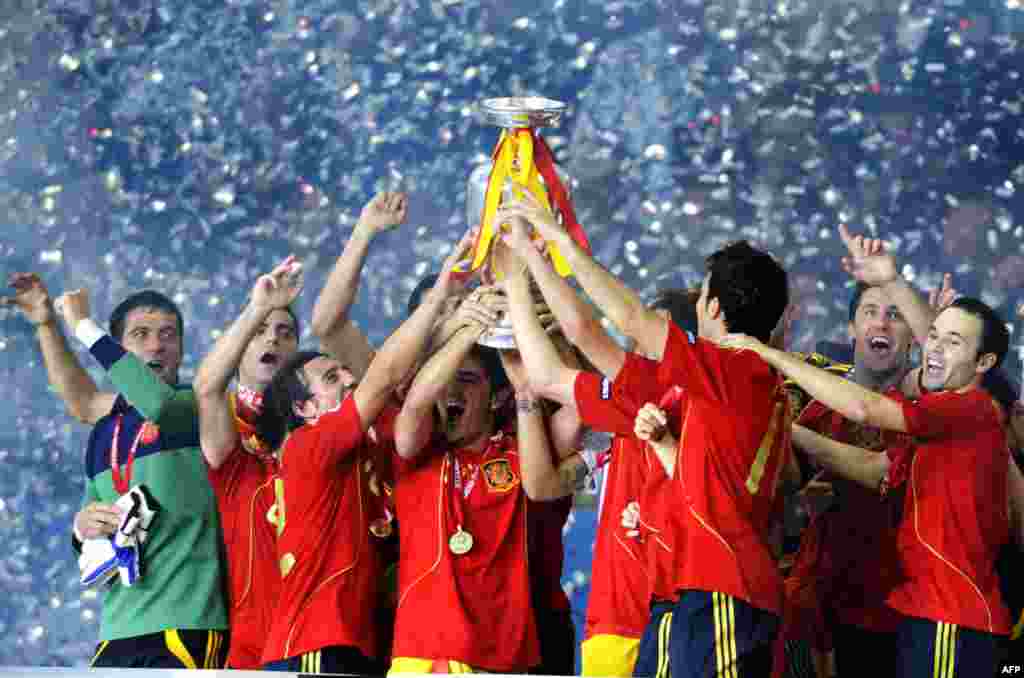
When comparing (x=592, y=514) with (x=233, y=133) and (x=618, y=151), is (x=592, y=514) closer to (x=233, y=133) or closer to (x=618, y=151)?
(x=618, y=151)

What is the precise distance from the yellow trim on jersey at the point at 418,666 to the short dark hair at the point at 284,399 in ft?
2.55

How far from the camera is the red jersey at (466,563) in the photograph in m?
4.44

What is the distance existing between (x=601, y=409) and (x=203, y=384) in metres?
1.23

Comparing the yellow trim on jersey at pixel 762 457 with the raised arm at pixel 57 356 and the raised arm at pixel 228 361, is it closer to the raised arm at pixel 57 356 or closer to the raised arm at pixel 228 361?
the raised arm at pixel 228 361

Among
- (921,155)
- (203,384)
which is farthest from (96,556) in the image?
(921,155)

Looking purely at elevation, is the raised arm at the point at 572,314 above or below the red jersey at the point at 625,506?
above

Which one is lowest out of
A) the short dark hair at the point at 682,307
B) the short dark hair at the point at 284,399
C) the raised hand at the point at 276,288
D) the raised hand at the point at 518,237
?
the short dark hair at the point at 284,399

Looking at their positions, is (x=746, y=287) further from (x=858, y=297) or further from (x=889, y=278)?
(x=858, y=297)

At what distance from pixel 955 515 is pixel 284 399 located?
1902mm

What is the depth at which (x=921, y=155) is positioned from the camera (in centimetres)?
620

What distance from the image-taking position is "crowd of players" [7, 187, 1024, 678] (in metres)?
4.10

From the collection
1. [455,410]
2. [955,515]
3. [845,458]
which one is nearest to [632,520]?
[455,410]

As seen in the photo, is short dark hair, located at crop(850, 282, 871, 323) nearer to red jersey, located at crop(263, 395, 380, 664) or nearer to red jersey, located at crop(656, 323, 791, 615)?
red jersey, located at crop(656, 323, 791, 615)

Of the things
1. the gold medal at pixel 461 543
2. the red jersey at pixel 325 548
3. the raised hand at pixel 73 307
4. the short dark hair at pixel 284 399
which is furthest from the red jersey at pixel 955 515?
the raised hand at pixel 73 307
